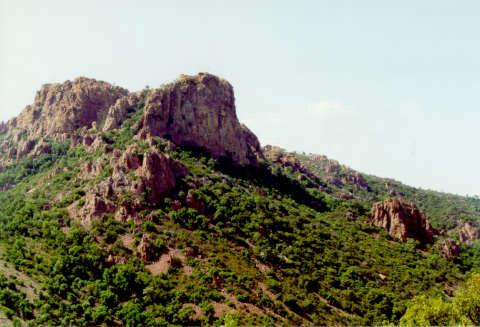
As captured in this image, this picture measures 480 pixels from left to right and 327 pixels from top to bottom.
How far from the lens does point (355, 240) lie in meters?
97.1

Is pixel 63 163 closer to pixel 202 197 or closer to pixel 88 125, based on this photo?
pixel 88 125

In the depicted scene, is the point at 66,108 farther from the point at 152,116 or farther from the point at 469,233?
the point at 469,233

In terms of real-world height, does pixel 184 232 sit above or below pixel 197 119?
below

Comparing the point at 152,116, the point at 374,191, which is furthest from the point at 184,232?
the point at 374,191

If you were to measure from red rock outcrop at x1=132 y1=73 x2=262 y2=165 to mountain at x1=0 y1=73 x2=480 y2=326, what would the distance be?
0.36 meters

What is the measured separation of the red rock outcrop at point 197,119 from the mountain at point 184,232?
355 millimetres

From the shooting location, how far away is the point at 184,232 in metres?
79.1

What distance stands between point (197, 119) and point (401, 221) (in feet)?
180

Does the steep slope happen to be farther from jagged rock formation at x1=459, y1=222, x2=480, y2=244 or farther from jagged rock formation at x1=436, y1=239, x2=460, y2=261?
jagged rock formation at x1=436, y1=239, x2=460, y2=261

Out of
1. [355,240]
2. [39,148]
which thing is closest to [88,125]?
[39,148]

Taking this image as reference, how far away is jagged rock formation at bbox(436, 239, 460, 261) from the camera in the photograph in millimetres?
100500

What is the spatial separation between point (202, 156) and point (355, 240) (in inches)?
1568

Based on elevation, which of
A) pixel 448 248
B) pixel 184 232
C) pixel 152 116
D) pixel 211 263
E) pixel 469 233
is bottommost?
pixel 211 263

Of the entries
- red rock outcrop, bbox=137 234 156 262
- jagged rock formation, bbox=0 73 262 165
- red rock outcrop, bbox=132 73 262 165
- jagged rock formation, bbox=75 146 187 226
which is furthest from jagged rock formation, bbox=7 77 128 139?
red rock outcrop, bbox=137 234 156 262
